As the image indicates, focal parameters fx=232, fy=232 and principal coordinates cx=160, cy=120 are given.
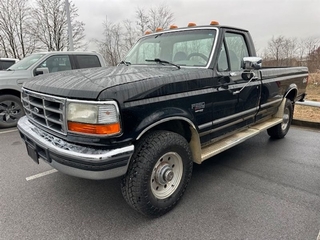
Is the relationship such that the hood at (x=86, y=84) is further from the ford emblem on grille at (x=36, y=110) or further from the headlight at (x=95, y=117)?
the ford emblem on grille at (x=36, y=110)

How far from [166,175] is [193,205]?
541 millimetres

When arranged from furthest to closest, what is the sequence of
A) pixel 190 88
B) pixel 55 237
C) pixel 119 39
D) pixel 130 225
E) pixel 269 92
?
pixel 119 39 → pixel 269 92 → pixel 190 88 → pixel 130 225 → pixel 55 237

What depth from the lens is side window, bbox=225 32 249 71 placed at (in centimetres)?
328

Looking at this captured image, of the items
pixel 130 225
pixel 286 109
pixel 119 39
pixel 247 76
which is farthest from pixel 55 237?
pixel 119 39

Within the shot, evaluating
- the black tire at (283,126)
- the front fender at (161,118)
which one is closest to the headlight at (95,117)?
the front fender at (161,118)

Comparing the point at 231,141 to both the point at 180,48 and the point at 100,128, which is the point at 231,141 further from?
the point at 100,128

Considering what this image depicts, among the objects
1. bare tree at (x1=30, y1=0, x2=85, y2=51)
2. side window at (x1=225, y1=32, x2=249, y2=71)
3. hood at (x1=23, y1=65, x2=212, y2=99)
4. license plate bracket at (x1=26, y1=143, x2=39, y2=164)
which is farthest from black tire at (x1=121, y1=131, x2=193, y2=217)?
bare tree at (x1=30, y1=0, x2=85, y2=51)

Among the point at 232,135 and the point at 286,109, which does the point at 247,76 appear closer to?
the point at 232,135

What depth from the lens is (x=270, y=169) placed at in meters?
3.53

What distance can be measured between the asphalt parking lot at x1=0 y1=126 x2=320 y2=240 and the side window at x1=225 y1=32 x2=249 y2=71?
5.18 ft

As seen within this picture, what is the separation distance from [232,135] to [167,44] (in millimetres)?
1654

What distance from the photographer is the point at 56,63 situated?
6.29 metres

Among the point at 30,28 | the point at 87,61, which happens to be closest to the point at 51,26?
the point at 30,28

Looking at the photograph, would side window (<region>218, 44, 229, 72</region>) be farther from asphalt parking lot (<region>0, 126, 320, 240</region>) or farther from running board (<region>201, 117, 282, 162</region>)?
asphalt parking lot (<region>0, 126, 320, 240</region>)
